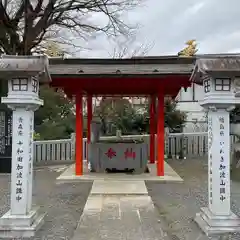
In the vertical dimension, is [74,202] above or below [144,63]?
below

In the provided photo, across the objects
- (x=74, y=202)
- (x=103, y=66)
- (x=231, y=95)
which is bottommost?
(x=74, y=202)

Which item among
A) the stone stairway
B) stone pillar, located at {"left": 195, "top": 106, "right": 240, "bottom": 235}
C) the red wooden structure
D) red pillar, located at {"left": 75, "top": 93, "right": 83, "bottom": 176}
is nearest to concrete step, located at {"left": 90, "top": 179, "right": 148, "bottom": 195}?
the stone stairway

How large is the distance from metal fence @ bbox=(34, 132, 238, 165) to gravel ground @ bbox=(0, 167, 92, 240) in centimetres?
468

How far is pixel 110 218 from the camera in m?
6.98

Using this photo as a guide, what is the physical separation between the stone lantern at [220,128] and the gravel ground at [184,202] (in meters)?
0.33

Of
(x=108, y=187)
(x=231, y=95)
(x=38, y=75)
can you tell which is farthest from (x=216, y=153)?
(x=108, y=187)

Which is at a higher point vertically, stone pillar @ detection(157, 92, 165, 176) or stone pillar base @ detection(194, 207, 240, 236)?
stone pillar @ detection(157, 92, 165, 176)

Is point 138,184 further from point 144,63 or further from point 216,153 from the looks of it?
point 216,153

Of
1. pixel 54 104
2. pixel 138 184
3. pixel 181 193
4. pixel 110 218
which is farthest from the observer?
pixel 54 104

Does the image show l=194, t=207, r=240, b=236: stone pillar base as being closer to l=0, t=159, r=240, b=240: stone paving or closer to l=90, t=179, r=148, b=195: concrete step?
l=0, t=159, r=240, b=240: stone paving

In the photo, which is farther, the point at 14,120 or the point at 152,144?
the point at 152,144

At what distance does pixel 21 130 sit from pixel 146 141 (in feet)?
41.1

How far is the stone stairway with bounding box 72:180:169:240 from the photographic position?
603 cm

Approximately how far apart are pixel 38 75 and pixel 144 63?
4.93 m
